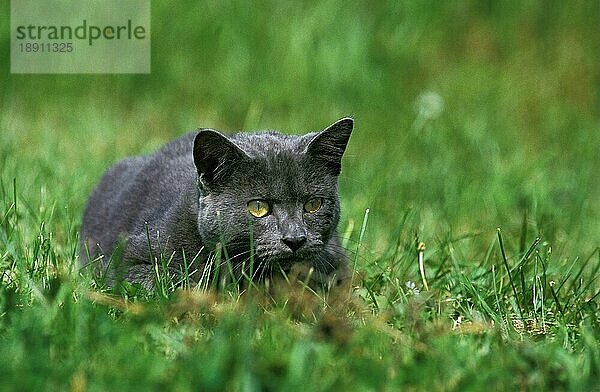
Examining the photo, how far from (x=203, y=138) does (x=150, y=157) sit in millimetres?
1115

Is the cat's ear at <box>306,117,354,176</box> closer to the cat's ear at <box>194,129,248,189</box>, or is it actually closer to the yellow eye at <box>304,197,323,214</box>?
the yellow eye at <box>304,197,323,214</box>

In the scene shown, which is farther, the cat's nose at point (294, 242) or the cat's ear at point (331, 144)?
the cat's ear at point (331, 144)

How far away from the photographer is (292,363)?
86.1 inches

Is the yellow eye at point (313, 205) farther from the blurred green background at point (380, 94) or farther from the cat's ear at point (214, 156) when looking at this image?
the blurred green background at point (380, 94)

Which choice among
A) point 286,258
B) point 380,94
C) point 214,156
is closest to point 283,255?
point 286,258

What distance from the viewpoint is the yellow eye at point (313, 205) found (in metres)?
3.16

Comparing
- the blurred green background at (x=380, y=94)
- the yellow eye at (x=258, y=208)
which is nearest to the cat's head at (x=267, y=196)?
the yellow eye at (x=258, y=208)


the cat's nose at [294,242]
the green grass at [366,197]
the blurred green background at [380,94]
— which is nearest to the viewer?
the green grass at [366,197]

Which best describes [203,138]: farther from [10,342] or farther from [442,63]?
[442,63]

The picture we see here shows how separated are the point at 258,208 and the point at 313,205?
0.65 ft

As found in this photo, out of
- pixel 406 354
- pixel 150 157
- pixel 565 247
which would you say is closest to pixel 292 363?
pixel 406 354

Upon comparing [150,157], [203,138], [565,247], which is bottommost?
[565,247]

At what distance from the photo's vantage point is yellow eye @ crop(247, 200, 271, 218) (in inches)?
122

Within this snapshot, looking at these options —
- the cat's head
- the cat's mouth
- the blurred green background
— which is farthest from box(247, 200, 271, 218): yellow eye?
the blurred green background
